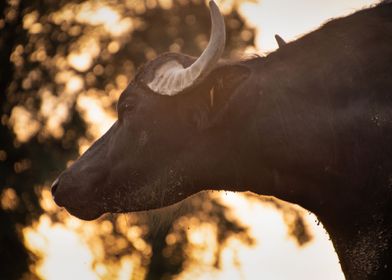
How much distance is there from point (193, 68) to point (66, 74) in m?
17.2

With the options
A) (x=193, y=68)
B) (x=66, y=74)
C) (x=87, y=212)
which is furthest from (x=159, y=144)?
(x=66, y=74)

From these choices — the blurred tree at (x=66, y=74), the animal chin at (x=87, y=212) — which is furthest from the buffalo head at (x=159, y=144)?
the blurred tree at (x=66, y=74)

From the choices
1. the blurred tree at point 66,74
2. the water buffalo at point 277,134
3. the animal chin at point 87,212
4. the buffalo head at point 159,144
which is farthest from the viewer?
the blurred tree at point 66,74

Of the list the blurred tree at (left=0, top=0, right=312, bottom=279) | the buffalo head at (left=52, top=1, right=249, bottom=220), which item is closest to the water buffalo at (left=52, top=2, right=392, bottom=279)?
the buffalo head at (left=52, top=1, right=249, bottom=220)

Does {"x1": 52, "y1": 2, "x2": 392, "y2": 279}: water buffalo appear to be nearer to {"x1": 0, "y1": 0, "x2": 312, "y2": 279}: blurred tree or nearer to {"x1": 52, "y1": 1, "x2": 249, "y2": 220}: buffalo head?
{"x1": 52, "y1": 1, "x2": 249, "y2": 220}: buffalo head

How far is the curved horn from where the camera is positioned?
20.5 feet

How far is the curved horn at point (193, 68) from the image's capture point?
6.25m

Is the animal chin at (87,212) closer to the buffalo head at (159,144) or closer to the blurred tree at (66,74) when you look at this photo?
the buffalo head at (159,144)

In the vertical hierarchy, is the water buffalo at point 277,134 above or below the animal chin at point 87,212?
above

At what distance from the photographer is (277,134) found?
646 centimetres

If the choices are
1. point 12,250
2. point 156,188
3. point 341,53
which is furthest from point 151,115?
point 12,250

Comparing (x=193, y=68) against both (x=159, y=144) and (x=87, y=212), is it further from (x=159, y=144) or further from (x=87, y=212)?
(x=87, y=212)

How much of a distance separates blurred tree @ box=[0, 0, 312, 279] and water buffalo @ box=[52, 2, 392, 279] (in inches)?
553

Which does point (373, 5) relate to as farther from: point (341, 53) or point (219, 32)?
point (219, 32)
